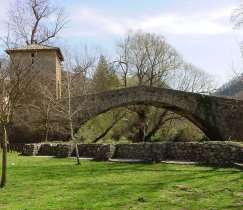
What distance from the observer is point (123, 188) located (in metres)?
10.0

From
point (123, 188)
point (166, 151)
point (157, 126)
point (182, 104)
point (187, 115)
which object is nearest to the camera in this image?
point (123, 188)

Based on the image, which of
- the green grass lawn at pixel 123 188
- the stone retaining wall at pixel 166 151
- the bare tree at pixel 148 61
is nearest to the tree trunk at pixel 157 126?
the bare tree at pixel 148 61

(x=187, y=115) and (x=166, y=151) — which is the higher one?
(x=187, y=115)

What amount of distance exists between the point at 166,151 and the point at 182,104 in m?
13.9

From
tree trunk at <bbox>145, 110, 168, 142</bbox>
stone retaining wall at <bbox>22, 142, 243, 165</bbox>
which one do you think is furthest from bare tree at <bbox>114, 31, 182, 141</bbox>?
stone retaining wall at <bbox>22, 142, 243, 165</bbox>

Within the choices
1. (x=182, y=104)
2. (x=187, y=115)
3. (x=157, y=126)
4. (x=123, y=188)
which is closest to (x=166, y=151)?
(x=123, y=188)

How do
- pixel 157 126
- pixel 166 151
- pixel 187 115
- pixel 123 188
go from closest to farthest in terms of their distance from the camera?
pixel 123 188, pixel 166 151, pixel 187 115, pixel 157 126

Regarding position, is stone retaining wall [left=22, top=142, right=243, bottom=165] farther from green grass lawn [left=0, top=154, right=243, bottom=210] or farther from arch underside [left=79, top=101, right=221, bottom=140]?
arch underside [left=79, top=101, right=221, bottom=140]

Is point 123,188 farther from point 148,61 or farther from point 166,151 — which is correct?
point 148,61

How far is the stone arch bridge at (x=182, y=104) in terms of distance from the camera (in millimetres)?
29500

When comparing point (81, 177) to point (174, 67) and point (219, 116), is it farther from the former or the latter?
point (174, 67)

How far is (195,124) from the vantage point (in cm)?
3366

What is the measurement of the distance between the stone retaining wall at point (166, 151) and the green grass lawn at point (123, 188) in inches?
43.1

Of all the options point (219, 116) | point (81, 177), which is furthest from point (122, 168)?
point (219, 116)
